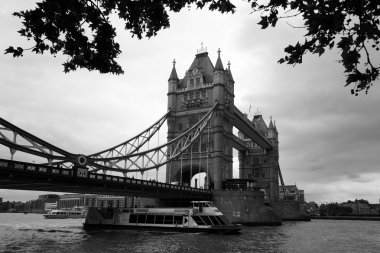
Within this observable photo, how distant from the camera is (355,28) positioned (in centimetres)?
700

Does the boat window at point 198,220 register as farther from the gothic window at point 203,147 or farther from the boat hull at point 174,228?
the gothic window at point 203,147

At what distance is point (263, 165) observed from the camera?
360ft

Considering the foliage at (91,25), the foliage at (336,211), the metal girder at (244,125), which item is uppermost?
the metal girder at (244,125)

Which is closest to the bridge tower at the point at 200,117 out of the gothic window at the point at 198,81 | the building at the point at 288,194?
the gothic window at the point at 198,81

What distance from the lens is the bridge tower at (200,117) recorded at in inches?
2881

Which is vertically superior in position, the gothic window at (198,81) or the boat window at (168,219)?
the gothic window at (198,81)

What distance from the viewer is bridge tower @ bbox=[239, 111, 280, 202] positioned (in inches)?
4213

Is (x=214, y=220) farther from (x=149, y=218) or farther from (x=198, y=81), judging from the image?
(x=198, y=81)

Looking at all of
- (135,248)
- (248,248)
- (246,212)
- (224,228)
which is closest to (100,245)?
(135,248)

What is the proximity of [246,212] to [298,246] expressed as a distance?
31641mm

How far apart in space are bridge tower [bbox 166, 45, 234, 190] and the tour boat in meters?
20.5

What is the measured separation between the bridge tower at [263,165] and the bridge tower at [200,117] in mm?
33008

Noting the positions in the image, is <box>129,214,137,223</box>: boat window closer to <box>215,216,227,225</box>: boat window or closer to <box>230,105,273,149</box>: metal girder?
<box>215,216,227,225</box>: boat window

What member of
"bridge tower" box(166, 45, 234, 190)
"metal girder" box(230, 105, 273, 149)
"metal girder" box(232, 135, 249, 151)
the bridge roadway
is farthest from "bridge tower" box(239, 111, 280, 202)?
the bridge roadway
